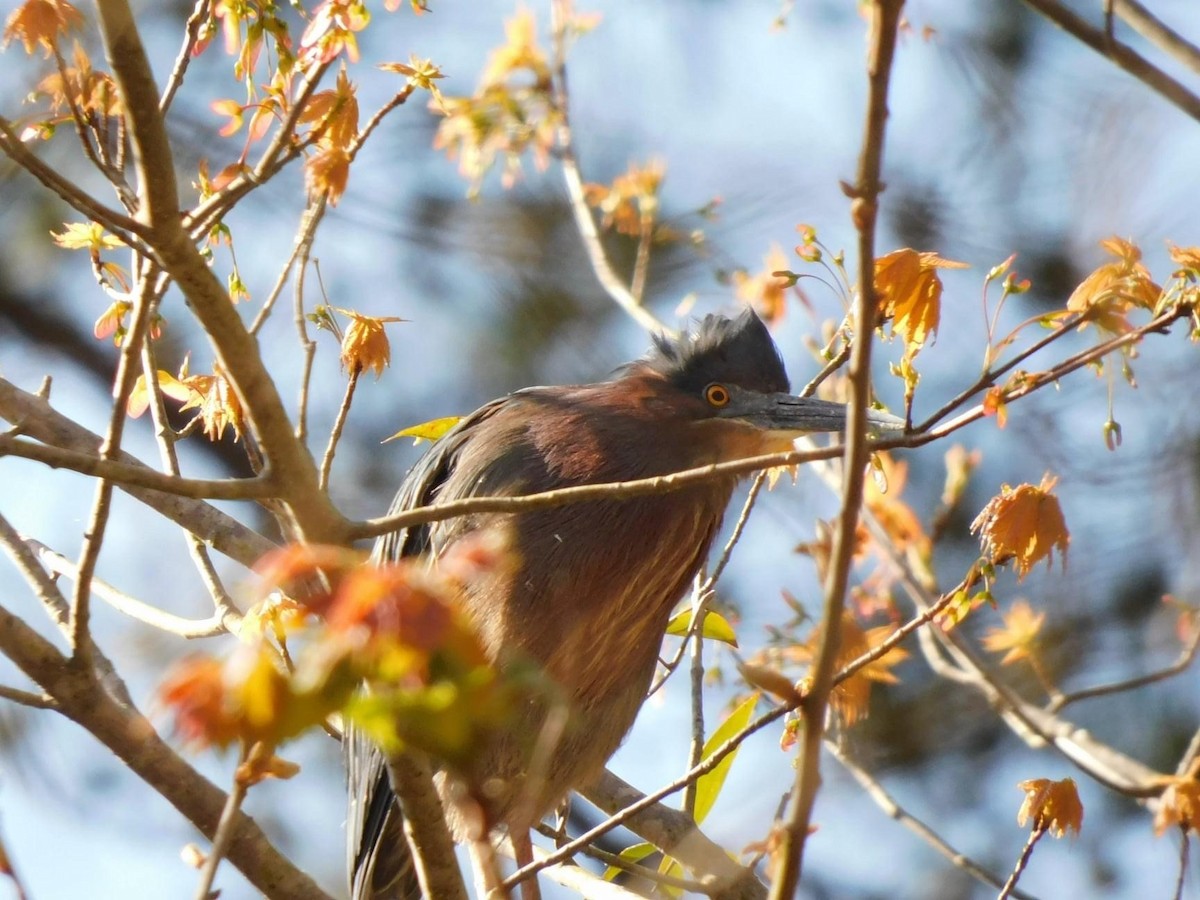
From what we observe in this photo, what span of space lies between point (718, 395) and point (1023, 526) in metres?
1.34

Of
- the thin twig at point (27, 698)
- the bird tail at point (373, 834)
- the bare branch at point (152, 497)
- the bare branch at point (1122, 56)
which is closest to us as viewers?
the thin twig at point (27, 698)

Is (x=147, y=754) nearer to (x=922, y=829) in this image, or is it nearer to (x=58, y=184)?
(x=58, y=184)

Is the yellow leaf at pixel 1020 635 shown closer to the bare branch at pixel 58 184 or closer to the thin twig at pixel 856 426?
the thin twig at pixel 856 426

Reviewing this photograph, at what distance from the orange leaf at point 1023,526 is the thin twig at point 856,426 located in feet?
3.85

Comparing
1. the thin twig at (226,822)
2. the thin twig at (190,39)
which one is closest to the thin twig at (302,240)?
the thin twig at (190,39)

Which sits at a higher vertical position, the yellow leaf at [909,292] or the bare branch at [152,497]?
the bare branch at [152,497]

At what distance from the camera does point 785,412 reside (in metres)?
3.92

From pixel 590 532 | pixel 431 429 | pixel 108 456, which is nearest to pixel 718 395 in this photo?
pixel 590 532

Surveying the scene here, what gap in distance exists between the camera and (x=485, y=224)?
762 centimetres

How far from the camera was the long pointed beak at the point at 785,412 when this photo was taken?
3.81m

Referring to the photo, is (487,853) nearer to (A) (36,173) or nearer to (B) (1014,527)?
(A) (36,173)

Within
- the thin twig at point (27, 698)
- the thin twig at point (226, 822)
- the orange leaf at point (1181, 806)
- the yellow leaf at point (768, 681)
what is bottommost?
the thin twig at point (226, 822)

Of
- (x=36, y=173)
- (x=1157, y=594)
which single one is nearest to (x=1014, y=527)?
(x=36, y=173)

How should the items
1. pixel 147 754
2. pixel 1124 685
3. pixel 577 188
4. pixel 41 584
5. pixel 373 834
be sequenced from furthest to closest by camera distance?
pixel 577 188
pixel 373 834
pixel 1124 685
pixel 41 584
pixel 147 754
